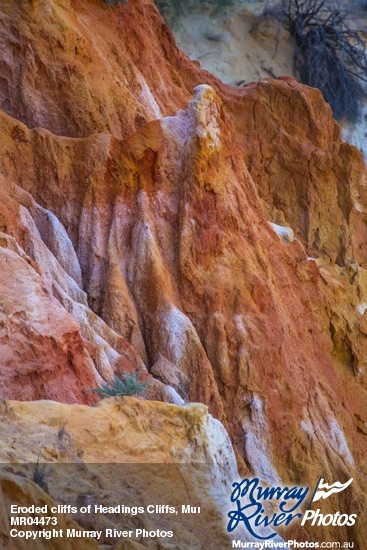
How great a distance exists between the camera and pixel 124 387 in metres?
9.47

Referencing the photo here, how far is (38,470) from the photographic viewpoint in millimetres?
7043

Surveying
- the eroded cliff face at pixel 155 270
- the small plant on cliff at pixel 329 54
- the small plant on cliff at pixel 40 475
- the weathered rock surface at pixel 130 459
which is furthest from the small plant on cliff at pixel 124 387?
the small plant on cliff at pixel 329 54

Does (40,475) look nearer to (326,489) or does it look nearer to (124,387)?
(124,387)

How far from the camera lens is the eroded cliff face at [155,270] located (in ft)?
35.0

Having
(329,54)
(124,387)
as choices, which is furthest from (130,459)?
(329,54)

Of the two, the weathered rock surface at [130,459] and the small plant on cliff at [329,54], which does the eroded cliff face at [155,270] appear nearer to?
the weathered rock surface at [130,459]

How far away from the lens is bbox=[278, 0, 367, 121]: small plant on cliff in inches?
848

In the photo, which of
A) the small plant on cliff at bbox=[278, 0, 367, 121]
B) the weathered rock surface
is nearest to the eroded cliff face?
the weathered rock surface

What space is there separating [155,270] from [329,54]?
439 inches

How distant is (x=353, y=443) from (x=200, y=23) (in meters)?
10.3

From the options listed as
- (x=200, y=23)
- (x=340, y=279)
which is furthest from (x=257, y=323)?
(x=200, y=23)

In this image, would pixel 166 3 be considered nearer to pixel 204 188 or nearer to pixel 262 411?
pixel 204 188

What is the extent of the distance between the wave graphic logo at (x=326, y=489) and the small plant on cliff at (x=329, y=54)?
10.4 metres

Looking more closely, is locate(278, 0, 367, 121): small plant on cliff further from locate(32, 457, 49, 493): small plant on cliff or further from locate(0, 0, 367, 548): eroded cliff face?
locate(32, 457, 49, 493): small plant on cliff
